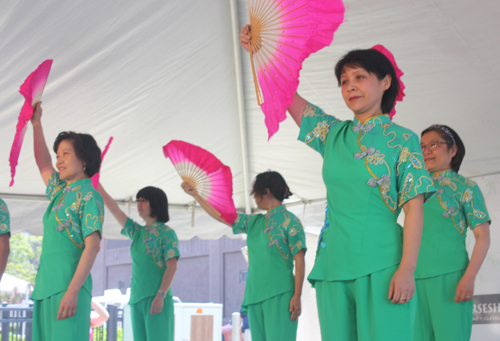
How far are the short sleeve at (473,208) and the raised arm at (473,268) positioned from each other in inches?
1.1

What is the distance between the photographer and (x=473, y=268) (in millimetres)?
2178

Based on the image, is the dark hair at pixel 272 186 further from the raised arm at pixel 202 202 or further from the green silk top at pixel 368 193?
the green silk top at pixel 368 193

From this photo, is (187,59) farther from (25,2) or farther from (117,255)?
(117,255)

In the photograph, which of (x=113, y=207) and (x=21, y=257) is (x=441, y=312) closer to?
(x=113, y=207)

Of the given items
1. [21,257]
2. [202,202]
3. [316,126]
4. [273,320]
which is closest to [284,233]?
[273,320]

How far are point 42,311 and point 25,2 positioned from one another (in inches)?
57.7

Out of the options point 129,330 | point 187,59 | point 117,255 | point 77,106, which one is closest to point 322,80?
point 187,59

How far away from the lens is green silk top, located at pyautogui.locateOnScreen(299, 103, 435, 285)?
1.46 metres

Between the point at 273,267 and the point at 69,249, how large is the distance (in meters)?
1.30

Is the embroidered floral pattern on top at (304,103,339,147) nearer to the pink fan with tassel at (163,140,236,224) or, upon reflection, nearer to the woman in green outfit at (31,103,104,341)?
the woman in green outfit at (31,103,104,341)

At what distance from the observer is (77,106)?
3.39 meters

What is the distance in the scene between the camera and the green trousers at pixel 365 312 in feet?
4.58

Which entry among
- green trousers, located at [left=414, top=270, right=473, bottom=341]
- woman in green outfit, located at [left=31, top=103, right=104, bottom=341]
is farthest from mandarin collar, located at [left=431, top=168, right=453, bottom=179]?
woman in green outfit, located at [left=31, top=103, right=104, bottom=341]

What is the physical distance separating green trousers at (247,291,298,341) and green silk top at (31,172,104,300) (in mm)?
1145
